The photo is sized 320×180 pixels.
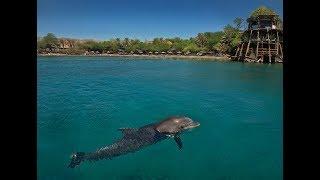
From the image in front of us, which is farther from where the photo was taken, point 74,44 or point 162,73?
point 74,44

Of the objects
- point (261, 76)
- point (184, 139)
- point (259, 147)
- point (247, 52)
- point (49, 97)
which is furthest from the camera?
point (247, 52)

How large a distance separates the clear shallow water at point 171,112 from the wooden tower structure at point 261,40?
857 mm

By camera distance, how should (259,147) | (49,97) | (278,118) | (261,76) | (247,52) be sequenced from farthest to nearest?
(247,52) → (261,76) → (49,97) → (278,118) → (259,147)

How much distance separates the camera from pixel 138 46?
25.5m

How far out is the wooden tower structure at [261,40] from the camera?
22.5 metres

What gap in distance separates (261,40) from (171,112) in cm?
905

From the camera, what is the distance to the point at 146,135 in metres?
8.98

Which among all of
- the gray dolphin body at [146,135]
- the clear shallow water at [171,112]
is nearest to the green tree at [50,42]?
the clear shallow water at [171,112]

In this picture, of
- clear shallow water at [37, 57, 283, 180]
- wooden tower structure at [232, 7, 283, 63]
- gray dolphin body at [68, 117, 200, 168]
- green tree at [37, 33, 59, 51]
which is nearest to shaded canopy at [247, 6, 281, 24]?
wooden tower structure at [232, 7, 283, 63]

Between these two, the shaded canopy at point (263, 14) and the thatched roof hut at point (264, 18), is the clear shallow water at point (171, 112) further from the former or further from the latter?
the shaded canopy at point (263, 14)

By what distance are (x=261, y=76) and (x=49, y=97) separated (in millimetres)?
12522

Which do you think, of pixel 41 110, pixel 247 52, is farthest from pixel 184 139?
pixel 247 52

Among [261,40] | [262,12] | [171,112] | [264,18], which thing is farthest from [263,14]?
[171,112]
